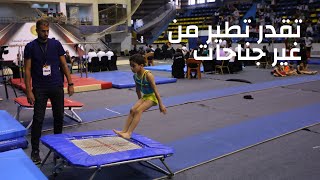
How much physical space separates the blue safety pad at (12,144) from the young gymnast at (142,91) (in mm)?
1198

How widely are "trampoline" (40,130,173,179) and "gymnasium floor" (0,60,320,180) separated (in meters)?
0.27

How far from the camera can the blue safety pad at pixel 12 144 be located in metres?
3.99

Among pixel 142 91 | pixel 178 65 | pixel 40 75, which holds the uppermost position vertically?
pixel 40 75

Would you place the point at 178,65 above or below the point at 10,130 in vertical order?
above

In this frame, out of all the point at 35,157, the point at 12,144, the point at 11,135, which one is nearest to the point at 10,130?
the point at 11,135

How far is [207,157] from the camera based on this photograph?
397 cm

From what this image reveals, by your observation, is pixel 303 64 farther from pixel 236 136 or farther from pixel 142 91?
pixel 142 91

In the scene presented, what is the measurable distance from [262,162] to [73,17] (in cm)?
2105

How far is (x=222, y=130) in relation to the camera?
5109mm

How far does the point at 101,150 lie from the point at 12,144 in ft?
4.54

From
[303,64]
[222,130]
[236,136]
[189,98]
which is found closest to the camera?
[236,136]

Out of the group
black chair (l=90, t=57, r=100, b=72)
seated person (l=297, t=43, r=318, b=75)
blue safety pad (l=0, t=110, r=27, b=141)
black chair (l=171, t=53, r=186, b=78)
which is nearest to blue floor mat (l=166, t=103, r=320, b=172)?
blue safety pad (l=0, t=110, r=27, b=141)

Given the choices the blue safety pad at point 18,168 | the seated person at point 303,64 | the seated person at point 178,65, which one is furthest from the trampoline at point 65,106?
the seated person at point 303,64

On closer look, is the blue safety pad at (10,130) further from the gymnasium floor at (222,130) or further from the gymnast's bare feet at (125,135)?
the gymnast's bare feet at (125,135)
